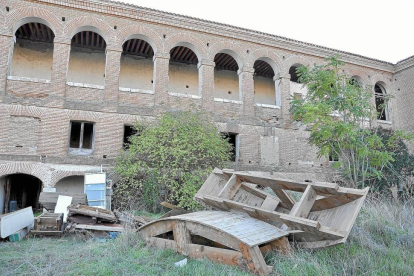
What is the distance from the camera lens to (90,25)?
14.1 meters

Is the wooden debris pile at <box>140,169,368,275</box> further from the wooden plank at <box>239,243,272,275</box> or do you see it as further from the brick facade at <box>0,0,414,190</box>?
the brick facade at <box>0,0,414,190</box>

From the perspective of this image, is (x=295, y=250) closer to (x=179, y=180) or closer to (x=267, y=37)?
(x=179, y=180)

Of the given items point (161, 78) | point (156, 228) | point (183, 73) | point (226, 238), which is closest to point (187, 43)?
point (161, 78)

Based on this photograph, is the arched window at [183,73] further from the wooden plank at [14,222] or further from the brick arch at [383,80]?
the brick arch at [383,80]

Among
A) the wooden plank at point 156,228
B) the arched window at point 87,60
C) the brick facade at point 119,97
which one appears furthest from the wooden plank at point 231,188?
the arched window at point 87,60

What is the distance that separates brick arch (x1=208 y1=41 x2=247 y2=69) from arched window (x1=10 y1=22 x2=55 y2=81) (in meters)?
8.05

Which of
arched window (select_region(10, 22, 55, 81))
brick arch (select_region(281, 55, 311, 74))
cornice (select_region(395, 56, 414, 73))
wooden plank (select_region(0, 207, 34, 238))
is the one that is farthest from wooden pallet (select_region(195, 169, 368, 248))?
cornice (select_region(395, 56, 414, 73))

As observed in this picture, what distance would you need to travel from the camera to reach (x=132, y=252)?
550cm

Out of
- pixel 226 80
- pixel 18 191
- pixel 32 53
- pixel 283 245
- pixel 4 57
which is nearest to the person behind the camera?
pixel 283 245

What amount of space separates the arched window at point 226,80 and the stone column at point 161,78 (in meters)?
4.31

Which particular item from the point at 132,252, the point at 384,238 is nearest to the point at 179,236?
the point at 132,252

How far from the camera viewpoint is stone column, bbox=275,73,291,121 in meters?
16.8

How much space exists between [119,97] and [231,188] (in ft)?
30.4

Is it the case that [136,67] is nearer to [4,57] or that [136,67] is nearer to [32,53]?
[32,53]
